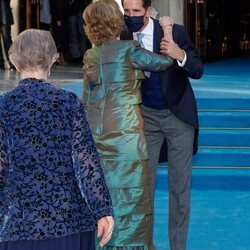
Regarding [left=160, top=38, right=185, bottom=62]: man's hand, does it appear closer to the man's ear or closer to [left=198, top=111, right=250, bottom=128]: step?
the man's ear

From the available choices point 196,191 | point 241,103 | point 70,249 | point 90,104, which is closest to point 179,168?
point 90,104

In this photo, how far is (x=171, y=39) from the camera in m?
5.43

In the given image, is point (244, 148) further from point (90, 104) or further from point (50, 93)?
point (50, 93)

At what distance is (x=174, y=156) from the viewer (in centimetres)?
579

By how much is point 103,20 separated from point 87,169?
165 centimetres

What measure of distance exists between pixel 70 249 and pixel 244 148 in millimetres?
6053

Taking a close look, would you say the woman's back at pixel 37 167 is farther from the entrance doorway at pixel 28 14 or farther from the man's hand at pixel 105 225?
the entrance doorway at pixel 28 14

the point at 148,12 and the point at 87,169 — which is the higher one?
the point at 148,12

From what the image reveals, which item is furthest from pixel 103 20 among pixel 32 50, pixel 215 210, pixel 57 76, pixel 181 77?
pixel 57 76

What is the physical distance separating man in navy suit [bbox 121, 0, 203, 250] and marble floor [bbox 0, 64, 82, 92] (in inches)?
277

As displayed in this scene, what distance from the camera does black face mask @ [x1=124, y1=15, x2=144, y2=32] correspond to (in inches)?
219

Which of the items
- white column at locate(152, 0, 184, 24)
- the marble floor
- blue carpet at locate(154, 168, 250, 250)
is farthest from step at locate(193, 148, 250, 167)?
white column at locate(152, 0, 184, 24)

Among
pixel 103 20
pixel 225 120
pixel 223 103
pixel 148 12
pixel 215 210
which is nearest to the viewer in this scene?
pixel 103 20

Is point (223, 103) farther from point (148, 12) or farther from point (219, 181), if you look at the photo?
point (148, 12)
